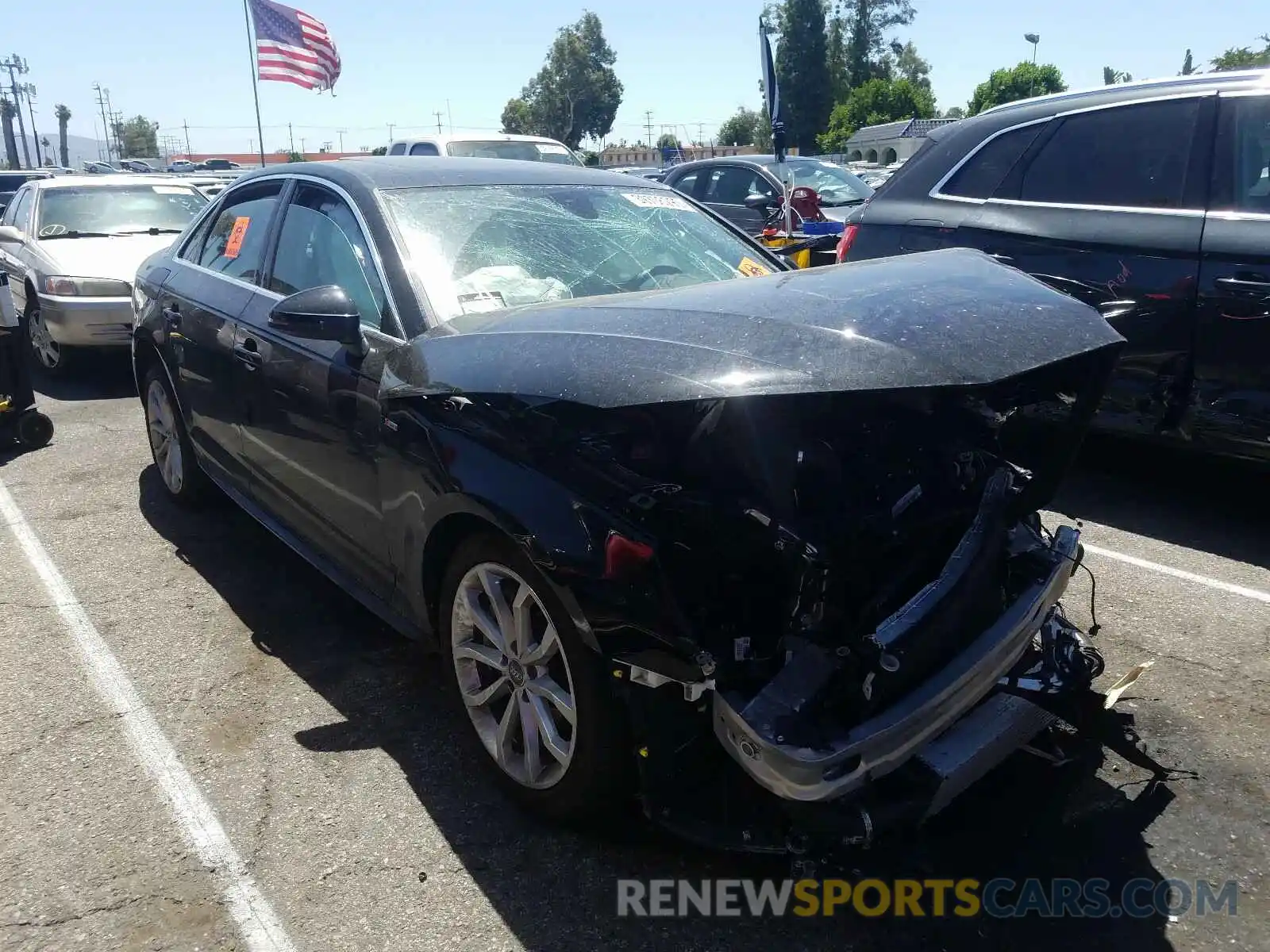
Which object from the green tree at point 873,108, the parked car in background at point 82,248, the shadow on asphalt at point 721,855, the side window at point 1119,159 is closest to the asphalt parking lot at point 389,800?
the shadow on asphalt at point 721,855

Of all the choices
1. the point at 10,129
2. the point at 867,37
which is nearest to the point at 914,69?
the point at 867,37

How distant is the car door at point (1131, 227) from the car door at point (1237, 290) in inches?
2.2

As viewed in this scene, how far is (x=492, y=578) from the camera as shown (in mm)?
2746

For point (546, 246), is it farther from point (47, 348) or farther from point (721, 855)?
point (47, 348)

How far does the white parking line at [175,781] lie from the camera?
97.7 inches

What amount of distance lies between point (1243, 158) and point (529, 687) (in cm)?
390

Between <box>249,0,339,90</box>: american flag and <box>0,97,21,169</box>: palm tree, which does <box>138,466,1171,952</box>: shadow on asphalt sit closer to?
<box>249,0,339,90</box>: american flag

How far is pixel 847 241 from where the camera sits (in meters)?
5.95

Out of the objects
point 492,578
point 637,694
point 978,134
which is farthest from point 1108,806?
point 978,134

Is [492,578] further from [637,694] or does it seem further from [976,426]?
[976,426]

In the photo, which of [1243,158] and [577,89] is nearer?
[1243,158]

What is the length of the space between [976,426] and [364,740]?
205cm

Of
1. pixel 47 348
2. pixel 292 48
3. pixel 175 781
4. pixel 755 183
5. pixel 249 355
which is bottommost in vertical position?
pixel 175 781

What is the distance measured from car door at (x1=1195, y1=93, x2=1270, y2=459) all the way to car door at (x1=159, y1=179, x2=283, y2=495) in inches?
155
